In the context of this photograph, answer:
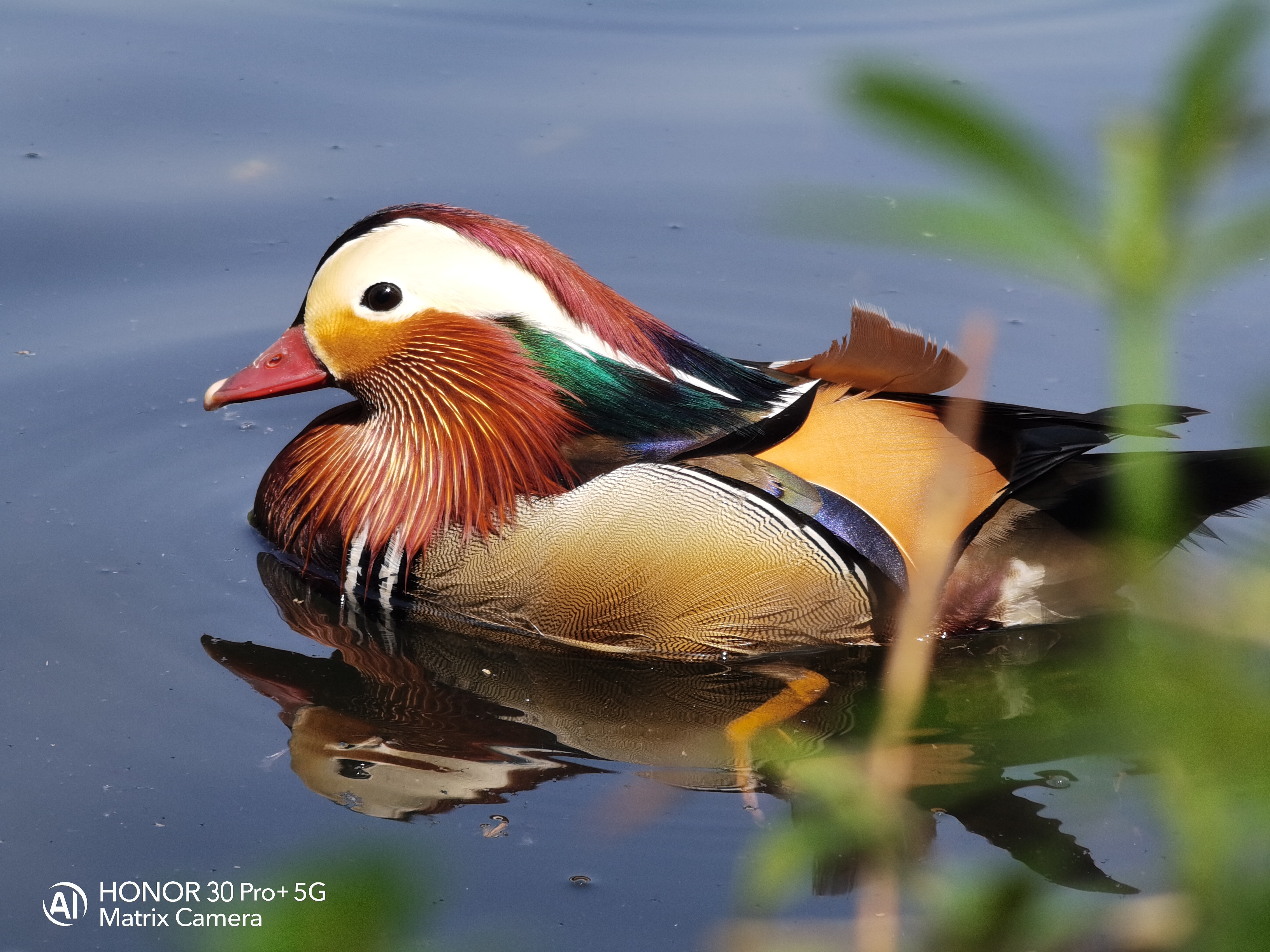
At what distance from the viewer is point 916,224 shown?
2.21 ft

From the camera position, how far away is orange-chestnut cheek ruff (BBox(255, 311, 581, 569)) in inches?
140

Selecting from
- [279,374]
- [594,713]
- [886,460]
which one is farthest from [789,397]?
[279,374]

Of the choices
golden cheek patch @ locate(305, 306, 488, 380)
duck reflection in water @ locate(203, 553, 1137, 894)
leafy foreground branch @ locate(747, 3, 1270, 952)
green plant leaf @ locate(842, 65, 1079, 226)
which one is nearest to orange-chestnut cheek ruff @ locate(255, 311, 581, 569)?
golden cheek patch @ locate(305, 306, 488, 380)

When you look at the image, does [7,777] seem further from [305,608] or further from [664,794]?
[664,794]

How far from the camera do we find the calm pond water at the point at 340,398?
8.96 feet

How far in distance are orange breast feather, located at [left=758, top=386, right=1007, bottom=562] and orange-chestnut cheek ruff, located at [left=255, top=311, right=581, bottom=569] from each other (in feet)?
1.94

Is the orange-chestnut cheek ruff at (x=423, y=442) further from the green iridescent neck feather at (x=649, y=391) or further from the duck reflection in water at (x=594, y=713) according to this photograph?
the duck reflection in water at (x=594, y=713)

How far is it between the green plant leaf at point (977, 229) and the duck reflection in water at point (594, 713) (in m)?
2.07

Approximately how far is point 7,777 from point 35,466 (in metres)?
1.44

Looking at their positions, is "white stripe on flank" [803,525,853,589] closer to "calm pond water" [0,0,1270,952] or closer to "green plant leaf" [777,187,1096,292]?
"calm pond water" [0,0,1270,952]

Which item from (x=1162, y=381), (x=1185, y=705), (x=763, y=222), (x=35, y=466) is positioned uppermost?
(x=35, y=466)

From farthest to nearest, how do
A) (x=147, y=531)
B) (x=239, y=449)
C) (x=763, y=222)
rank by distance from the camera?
(x=239, y=449) → (x=147, y=531) → (x=763, y=222)

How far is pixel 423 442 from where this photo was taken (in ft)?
12.2

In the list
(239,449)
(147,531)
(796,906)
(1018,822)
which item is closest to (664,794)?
(796,906)
